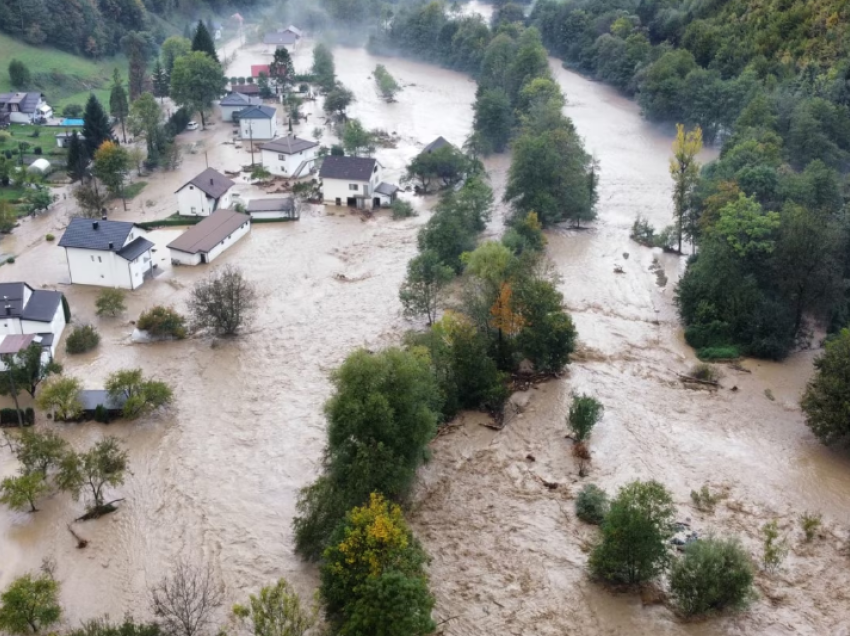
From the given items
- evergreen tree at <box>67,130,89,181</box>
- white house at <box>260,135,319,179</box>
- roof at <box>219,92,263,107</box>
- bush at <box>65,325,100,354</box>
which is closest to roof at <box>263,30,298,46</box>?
roof at <box>219,92,263,107</box>

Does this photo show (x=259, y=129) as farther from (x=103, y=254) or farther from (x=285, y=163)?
(x=103, y=254)

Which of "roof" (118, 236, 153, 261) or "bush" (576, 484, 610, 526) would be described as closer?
"bush" (576, 484, 610, 526)

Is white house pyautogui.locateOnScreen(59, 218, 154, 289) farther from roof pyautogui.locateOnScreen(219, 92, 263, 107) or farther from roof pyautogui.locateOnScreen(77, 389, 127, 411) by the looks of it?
roof pyautogui.locateOnScreen(219, 92, 263, 107)

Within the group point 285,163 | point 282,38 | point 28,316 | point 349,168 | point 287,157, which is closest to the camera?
point 28,316

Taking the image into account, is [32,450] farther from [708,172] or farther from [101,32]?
[101,32]

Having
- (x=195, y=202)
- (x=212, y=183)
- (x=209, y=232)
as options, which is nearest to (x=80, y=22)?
(x=212, y=183)

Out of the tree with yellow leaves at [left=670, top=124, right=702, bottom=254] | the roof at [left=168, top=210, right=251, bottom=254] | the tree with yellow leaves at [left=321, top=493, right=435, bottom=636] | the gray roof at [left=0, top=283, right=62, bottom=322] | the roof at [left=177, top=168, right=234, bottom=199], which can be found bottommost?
the roof at [left=168, top=210, right=251, bottom=254]
